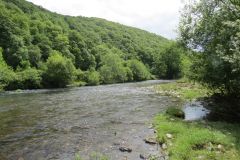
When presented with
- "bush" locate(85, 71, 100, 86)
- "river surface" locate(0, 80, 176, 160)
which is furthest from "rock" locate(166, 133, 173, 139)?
"bush" locate(85, 71, 100, 86)

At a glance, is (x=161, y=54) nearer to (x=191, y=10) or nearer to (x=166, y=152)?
(x=191, y=10)

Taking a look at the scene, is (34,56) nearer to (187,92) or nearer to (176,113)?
(187,92)

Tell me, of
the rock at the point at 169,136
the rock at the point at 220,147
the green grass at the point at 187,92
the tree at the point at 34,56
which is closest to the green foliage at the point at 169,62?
the tree at the point at 34,56

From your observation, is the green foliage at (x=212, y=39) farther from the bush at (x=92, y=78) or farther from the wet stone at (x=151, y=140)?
the bush at (x=92, y=78)

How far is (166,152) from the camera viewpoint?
56.7ft

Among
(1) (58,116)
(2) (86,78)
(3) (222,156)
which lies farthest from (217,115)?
(2) (86,78)

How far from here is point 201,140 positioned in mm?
17688

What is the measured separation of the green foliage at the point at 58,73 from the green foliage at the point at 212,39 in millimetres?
68431

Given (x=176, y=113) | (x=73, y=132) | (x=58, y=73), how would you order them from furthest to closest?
(x=58, y=73) → (x=176, y=113) → (x=73, y=132)

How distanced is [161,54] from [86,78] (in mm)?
49770

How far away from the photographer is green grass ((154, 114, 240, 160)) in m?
15.9

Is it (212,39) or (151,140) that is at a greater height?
(212,39)

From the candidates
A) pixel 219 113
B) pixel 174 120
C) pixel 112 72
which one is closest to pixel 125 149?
pixel 174 120

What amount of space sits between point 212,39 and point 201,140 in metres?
15.7
